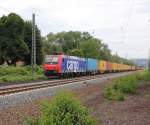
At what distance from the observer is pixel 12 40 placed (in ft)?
234

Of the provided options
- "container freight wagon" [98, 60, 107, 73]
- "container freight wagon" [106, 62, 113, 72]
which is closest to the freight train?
"container freight wagon" [98, 60, 107, 73]

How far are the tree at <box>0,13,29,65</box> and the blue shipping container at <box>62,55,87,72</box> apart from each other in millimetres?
14552

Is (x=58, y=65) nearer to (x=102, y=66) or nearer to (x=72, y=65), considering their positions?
(x=72, y=65)

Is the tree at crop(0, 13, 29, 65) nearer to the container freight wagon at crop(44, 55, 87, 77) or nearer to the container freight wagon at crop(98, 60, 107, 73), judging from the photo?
the container freight wagon at crop(98, 60, 107, 73)

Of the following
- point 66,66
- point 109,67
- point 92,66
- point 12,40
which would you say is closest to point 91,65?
point 92,66

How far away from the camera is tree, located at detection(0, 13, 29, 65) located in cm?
7031

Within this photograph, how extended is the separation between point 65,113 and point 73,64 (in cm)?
4328

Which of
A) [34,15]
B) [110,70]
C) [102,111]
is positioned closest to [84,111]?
[102,111]

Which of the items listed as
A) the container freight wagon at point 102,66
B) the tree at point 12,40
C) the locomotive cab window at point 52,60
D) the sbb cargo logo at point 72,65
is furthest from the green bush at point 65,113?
the container freight wagon at point 102,66

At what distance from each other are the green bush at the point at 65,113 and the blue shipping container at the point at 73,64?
125ft

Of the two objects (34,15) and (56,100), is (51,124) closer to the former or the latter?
(56,100)

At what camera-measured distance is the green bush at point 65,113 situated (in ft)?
26.5

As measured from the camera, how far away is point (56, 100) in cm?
854

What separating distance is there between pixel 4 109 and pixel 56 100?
7745 millimetres
